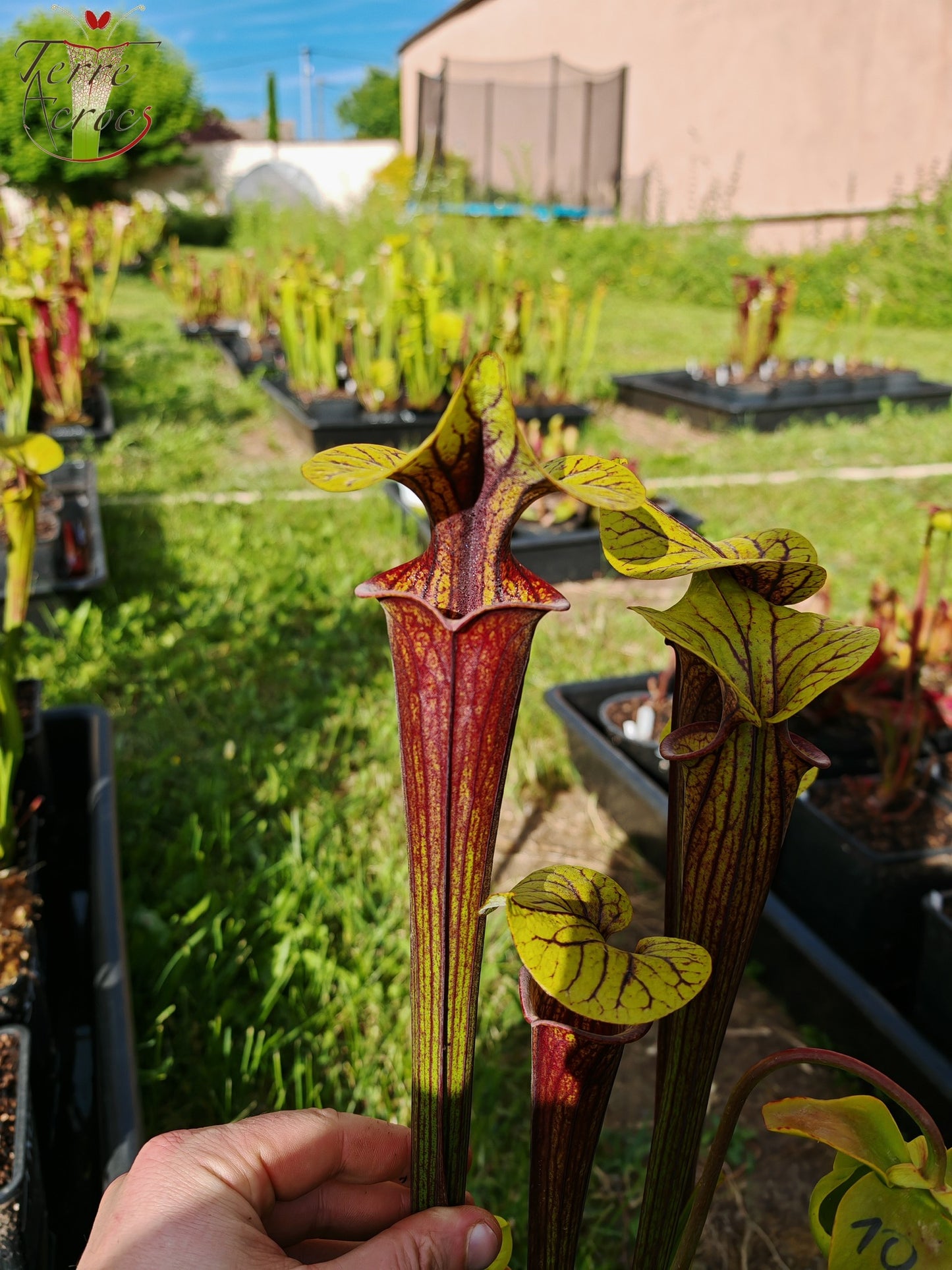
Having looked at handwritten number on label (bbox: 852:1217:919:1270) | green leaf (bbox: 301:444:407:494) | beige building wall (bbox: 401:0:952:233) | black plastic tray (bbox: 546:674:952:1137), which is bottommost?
black plastic tray (bbox: 546:674:952:1137)

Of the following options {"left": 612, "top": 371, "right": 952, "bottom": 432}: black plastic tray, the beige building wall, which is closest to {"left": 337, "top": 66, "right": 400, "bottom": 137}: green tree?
the beige building wall

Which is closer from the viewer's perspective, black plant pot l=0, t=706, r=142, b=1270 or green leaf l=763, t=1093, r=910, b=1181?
green leaf l=763, t=1093, r=910, b=1181

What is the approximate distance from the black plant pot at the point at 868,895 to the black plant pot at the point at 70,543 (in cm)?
200

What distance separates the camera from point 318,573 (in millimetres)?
3125

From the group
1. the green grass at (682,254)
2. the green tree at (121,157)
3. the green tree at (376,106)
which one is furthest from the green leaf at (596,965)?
the green tree at (376,106)

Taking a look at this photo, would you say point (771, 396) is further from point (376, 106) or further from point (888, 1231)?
point (376, 106)

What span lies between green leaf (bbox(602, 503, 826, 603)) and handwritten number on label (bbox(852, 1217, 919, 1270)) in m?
0.37

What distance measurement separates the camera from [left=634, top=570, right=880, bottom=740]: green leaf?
532 mm

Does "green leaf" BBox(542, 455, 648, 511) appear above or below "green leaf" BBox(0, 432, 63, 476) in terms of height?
above

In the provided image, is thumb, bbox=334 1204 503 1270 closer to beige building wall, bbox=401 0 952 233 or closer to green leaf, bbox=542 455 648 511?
green leaf, bbox=542 455 648 511

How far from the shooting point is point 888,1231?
536 mm

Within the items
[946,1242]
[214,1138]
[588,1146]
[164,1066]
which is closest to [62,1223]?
[164,1066]

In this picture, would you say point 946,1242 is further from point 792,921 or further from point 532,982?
point 792,921

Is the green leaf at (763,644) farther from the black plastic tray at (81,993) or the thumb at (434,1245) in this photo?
the black plastic tray at (81,993)
